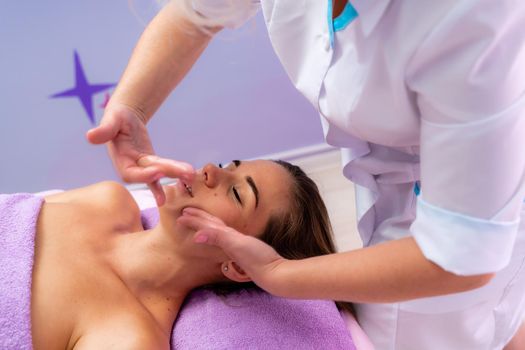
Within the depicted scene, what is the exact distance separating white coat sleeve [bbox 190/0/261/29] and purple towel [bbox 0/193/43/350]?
0.67 m

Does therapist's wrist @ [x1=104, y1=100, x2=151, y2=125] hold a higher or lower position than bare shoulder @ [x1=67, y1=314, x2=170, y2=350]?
higher

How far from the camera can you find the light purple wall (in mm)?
1692

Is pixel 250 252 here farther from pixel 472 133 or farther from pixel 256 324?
pixel 472 133

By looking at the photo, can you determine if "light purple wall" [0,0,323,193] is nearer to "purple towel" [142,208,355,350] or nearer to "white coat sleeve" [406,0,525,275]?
"purple towel" [142,208,355,350]

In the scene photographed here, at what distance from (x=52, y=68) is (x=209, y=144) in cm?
61

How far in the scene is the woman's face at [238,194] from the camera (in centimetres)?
120

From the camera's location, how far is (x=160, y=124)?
193cm

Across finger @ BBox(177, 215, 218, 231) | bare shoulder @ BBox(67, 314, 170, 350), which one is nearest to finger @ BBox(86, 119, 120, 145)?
finger @ BBox(177, 215, 218, 231)

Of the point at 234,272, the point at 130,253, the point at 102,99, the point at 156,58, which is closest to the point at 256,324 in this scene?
the point at 234,272

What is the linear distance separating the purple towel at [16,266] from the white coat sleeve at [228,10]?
67cm

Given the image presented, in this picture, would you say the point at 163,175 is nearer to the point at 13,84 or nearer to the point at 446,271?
the point at 446,271

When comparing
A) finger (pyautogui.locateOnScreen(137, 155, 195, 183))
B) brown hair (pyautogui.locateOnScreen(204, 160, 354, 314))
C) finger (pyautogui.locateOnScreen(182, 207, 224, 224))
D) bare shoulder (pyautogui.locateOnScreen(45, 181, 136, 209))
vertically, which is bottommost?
brown hair (pyautogui.locateOnScreen(204, 160, 354, 314))

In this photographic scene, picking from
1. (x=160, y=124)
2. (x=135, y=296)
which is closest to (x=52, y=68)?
(x=160, y=124)

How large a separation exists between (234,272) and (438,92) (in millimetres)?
700
